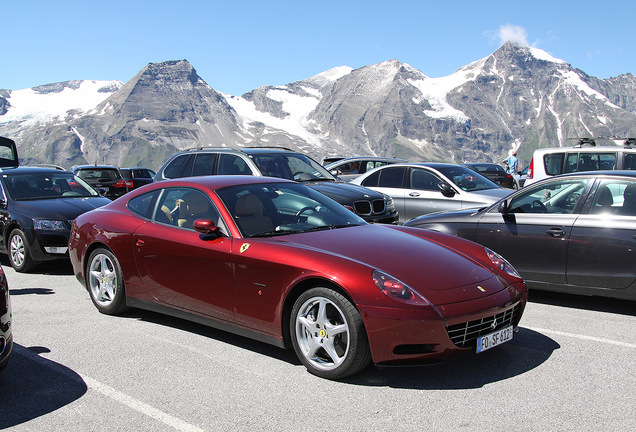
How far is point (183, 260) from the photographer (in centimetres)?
481

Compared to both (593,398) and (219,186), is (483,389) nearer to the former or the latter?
(593,398)

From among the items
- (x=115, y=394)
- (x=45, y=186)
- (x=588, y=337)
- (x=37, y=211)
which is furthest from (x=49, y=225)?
(x=588, y=337)

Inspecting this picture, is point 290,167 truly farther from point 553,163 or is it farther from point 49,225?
point 553,163

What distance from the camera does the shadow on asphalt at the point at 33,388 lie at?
11.3ft

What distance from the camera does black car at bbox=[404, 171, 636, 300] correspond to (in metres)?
5.54

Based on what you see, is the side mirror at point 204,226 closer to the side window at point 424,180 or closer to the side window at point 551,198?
the side window at point 551,198

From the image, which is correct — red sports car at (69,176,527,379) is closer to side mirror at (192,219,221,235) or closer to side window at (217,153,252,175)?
side mirror at (192,219,221,235)

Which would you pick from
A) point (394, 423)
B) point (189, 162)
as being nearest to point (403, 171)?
point (189, 162)

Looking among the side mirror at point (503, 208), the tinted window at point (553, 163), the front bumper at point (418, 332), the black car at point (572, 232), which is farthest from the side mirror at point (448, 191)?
the front bumper at point (418, 332)

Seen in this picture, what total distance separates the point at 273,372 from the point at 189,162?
6.54 metres

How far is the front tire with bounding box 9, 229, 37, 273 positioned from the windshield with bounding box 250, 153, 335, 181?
3.76 metres

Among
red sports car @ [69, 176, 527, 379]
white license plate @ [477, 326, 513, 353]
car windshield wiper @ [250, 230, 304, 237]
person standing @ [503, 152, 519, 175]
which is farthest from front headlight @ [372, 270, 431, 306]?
person standing @ [503, 152, 519, 175]

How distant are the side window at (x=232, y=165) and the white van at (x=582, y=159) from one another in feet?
16.6

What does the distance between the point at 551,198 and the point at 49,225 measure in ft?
22.4
